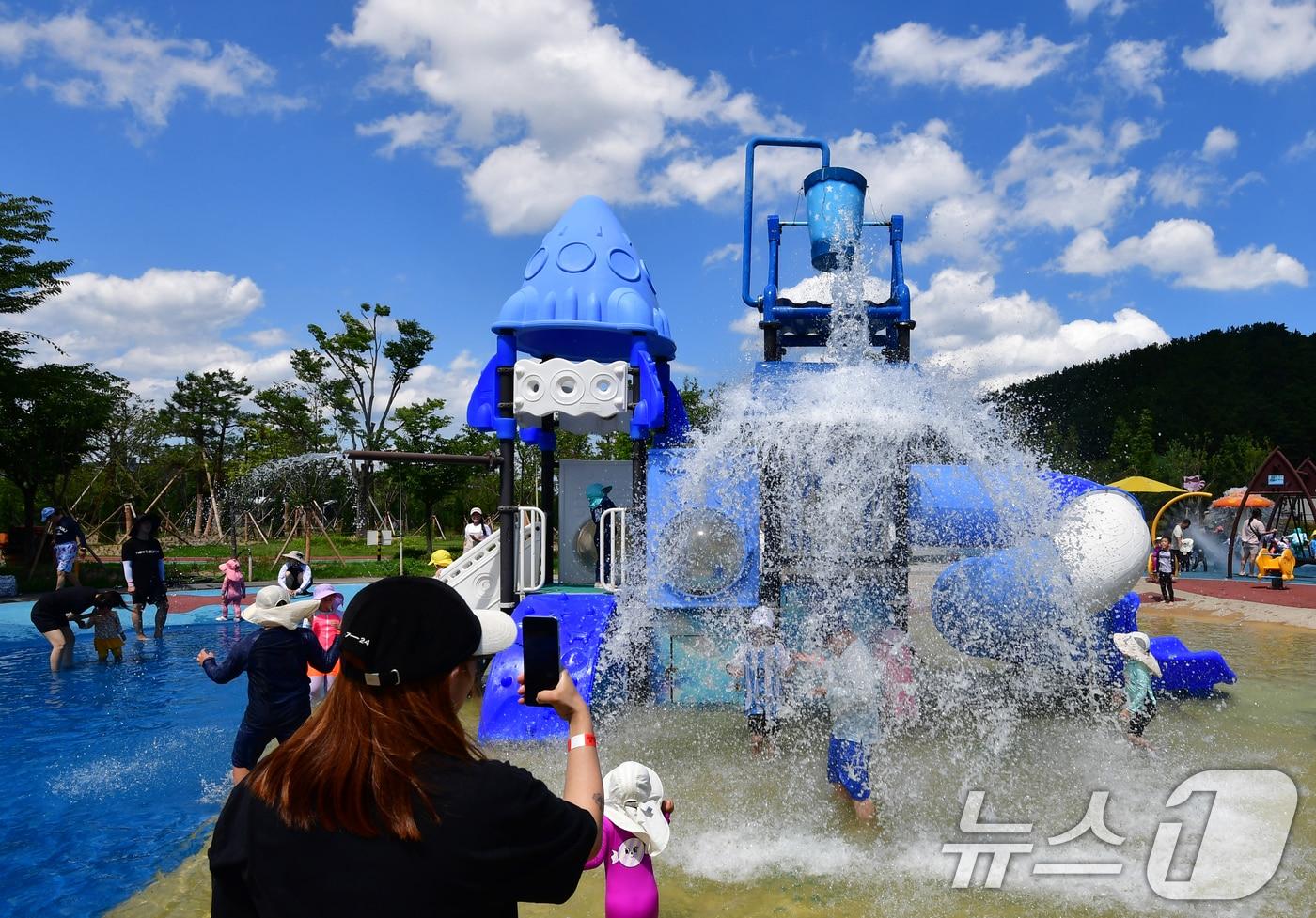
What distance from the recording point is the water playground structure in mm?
6492

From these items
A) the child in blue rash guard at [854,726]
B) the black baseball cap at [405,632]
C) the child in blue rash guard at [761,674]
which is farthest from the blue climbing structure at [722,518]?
the black baseball cap at [405,632]

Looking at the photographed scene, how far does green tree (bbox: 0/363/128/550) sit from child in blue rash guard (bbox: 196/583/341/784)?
18851 mm

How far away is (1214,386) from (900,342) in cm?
6506

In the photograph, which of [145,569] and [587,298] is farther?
[145,569]

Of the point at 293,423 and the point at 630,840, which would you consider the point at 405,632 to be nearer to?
the point at 630,840

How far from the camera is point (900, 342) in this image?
9.28 meters

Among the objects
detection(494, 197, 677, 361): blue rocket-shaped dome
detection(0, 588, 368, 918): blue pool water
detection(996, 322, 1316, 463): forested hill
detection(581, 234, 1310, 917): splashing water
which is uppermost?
detection(996, 322, 1316, 463): forested hill

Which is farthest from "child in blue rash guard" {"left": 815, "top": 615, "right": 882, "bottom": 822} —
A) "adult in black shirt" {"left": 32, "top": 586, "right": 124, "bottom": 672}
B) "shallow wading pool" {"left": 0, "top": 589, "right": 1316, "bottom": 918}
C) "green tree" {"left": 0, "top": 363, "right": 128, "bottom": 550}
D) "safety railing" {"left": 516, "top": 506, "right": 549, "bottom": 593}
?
"green tree" {"left": 0, "top": 363, "right": 128, "bottom": 550}

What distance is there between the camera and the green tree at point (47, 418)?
20.4 m

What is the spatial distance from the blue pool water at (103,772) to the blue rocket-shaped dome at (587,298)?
489 cm

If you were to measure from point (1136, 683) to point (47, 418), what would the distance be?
2386 centimetres

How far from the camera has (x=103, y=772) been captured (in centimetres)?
668

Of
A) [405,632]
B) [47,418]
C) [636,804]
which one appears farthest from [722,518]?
[47,418]

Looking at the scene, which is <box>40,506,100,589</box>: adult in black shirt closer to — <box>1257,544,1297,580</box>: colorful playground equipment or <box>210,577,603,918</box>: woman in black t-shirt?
<box>210,577,603,918</box>: woman in black t-shirt
